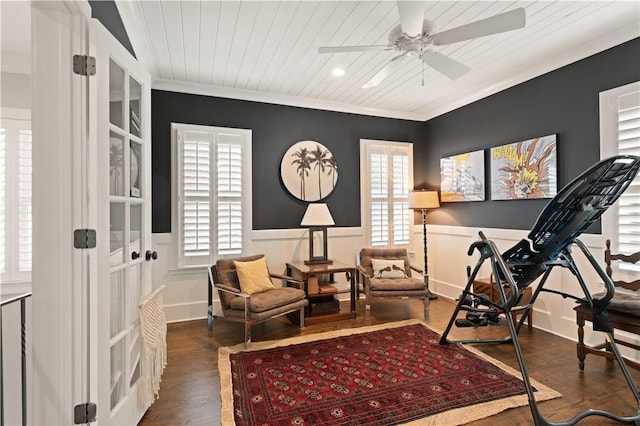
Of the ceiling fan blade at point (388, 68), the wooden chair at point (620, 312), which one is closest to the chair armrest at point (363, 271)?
the wooden chair at point (620, 312)

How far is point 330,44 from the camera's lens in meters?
3.05

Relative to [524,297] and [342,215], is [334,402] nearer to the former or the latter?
[524,297]

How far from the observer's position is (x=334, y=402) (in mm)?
2322

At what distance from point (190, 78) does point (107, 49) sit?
7.55 ft

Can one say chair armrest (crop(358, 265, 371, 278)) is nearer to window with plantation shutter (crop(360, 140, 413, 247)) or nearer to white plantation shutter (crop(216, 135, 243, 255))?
window with plantation shutter (crop(360, 140, 413, 247))

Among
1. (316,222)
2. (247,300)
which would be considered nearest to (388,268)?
(316,222)

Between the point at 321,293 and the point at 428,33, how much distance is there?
116 inches

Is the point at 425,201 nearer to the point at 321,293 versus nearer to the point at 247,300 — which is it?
the point at 321,293

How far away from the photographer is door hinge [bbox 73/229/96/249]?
5.30 ft

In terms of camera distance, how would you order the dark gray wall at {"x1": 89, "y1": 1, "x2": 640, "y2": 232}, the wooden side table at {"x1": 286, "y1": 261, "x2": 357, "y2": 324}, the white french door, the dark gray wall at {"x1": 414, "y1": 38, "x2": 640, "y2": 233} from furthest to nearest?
the wooden side table at {"x1": 286, "y1": 261, "x2": 357, "y2": 324}, the dark gray wall at {"x1": 89, "y1": 1, "x2": 640, "y2": 232}, the dark gray wall at {"x1": 414, "y1": 38, "x2": 640, "y2": 233}, the white french door

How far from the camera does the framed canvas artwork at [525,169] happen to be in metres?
3.53

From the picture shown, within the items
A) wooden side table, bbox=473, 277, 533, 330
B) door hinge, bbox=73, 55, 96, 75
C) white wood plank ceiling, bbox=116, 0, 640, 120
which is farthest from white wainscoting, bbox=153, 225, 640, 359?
door hinge, bbox=73, 55, 96, 75

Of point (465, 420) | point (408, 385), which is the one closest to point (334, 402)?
point (408, 385)

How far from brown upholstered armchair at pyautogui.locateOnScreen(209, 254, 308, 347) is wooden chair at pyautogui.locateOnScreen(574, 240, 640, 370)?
258cm
